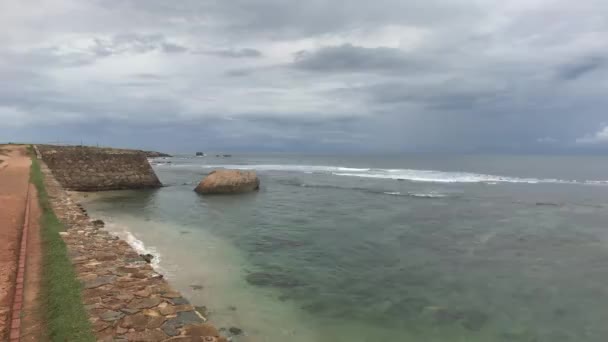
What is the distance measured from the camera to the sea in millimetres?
6812

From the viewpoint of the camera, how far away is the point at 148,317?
473 cm

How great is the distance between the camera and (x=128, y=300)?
16.9 feet

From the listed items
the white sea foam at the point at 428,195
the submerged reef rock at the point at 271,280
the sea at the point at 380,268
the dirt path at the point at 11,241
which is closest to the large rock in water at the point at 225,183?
the sea at the point at 380,268

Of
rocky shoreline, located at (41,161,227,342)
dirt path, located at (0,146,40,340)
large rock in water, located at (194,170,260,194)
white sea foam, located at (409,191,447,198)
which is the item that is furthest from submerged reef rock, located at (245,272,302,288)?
white sea foam, located at (409,191,447,198)

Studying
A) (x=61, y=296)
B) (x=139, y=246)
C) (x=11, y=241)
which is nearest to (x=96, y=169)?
(x=139, y=246)

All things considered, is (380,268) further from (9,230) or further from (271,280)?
(9,230)

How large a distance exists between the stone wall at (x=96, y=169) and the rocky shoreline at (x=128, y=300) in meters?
18.5

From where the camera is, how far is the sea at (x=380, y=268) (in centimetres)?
681

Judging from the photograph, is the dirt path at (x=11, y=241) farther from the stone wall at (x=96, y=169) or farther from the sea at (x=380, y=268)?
the stone wall at (x=96, y=169)

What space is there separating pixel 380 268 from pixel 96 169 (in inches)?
853

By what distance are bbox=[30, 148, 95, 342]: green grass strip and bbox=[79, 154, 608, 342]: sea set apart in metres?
2.35

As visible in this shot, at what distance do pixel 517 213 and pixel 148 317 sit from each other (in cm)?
1952

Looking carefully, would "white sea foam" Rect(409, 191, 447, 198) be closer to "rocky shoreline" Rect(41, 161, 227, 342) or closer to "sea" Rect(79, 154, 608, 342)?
"sea" Rect(79, 154, 608, 342)

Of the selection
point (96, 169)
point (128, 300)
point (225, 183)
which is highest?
point (96, 169)
